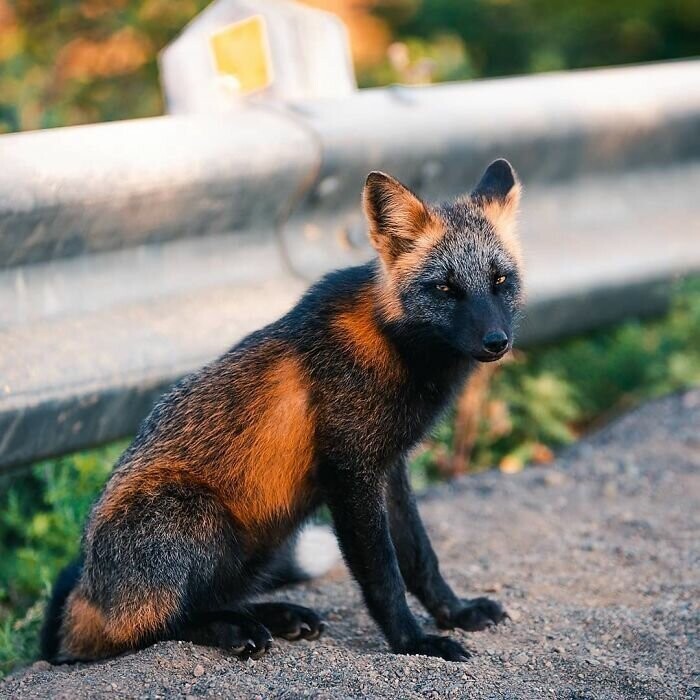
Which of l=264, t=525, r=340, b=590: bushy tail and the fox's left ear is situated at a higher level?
the fox's left ear

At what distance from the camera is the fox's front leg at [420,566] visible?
435 centimetres

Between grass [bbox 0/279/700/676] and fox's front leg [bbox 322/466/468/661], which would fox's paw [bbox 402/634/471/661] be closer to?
fox's front leg [bbox 322/466/468/661]

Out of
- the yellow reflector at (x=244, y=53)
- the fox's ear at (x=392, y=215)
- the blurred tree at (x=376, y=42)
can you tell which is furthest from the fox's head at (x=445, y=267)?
the blurred tree at (x=376, y=42)

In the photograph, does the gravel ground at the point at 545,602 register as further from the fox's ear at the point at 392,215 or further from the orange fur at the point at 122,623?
the fox's ear at the point at 392,215

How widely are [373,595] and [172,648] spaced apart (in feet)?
2.36

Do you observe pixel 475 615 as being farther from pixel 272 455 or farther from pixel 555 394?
pixel 555 394

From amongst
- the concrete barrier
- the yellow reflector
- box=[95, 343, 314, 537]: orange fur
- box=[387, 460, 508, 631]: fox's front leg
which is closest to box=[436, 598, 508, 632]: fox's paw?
box=[387, 460, 508, 631]: fox's front leg

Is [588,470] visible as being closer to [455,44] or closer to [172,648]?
[172,648]

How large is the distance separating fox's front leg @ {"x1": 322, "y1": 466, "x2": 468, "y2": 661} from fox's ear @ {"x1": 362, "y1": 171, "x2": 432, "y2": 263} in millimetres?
920

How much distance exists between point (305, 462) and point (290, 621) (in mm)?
588

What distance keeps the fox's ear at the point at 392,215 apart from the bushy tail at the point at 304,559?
1.14 m

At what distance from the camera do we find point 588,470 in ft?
19.2

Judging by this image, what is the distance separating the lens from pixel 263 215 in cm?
537

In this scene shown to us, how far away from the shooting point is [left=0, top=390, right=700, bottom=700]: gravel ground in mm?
3533
